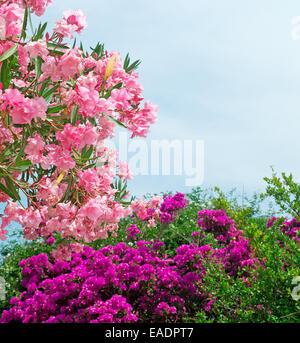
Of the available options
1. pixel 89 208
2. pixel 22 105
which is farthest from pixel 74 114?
pixel 89 208

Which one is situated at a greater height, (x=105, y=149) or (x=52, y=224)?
(x=105, y=149)

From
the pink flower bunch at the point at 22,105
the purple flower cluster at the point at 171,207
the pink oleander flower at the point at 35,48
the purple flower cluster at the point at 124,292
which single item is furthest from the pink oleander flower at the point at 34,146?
the purple flower cluster at the point at 171,207

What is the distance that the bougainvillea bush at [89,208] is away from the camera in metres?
2.28

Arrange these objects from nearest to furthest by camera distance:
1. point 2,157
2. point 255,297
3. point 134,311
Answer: point 2,157
point 255,297
point 134,311

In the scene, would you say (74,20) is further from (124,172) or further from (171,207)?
(171,207)

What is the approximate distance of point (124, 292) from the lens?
157 inches

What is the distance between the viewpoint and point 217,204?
198 inches

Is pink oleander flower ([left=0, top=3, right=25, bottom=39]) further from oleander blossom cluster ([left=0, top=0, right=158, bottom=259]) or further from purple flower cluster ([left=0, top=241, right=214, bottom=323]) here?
purple flower cluster ([left=0, top=241, right=214, bottom=323])

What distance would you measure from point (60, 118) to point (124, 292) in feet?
7.34

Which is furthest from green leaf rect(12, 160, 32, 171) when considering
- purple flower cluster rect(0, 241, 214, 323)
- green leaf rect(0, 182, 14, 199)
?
purple flower cluster rect(0, 241, 214, 323)

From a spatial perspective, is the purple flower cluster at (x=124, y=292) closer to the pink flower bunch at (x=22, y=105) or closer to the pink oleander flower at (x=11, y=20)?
the pink flower bunch at (x=22, y=105)

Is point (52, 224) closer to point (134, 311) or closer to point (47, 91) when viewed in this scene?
point (47, 91)
